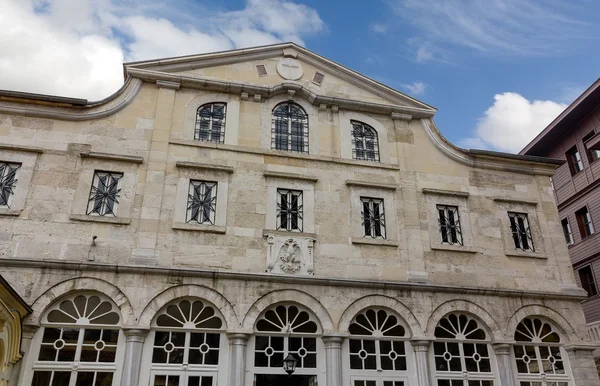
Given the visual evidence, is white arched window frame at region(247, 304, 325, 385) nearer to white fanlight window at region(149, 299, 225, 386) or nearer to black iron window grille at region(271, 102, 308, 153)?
white fanlight window at region(149, 299, 225, 386)

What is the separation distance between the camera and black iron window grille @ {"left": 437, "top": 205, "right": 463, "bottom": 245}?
15000mm

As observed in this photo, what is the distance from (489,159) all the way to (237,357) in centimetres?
994

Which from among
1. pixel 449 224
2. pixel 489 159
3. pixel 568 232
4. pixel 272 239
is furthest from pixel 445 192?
pixel 568 232

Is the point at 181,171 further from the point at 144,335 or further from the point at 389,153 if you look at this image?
the point at 389,153

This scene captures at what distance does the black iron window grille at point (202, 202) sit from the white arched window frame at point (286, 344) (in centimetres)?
292

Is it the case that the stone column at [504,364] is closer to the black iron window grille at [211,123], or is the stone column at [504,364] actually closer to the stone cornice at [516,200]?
the stone cornice at [516,200]

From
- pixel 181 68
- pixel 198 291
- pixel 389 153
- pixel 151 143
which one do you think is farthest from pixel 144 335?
pixel 389 153

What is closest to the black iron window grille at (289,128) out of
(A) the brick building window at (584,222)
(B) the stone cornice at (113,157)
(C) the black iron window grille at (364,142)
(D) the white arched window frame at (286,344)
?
(C) the black iron window grille at (364,142)

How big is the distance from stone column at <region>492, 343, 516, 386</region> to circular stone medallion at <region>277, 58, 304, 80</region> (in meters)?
9.77

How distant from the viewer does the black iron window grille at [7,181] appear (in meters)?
12.6

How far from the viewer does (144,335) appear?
39.1ft

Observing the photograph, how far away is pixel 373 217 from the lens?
48.2 feet

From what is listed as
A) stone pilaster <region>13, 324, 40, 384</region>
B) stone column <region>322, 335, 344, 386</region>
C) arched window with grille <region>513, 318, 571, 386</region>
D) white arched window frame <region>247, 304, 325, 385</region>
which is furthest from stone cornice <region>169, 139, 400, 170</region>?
arched window with grille <region>513, 318, 571, 386</region>

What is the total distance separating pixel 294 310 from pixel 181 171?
4767 millimetres
